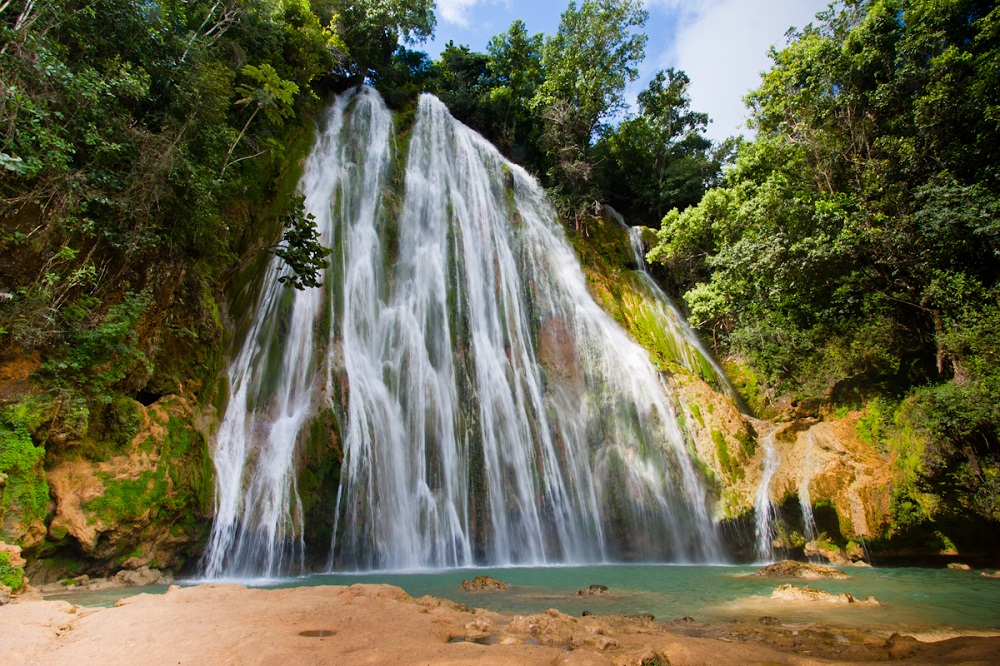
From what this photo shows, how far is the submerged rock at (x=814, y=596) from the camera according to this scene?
558cm

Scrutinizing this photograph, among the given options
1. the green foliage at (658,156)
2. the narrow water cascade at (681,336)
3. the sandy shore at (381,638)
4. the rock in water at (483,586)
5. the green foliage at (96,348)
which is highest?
the green foliage at (658,156)

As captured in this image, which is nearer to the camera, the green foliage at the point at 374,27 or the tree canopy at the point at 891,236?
the tree canopy at the point at 891,236

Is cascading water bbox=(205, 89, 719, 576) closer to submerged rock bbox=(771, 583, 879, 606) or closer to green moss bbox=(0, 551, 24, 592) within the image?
green moss bbox=(0, 551, 24, 592)

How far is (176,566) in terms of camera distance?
26.2 feet

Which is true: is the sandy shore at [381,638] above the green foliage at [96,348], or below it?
below

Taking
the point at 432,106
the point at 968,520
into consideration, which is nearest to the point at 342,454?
the point at 968,520

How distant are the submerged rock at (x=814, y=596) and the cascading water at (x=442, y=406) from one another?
16.4ft

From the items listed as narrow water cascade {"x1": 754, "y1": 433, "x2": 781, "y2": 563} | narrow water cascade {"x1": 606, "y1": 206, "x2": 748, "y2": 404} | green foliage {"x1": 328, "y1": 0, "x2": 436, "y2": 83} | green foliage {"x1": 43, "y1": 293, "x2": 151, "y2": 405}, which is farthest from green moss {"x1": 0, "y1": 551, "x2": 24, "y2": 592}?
green foliage {"x1": 328, "y1": 0, "x2": 436, "y2": 83}

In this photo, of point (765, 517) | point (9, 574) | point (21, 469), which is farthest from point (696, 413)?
point (21, 469)

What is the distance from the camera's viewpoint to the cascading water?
961cm

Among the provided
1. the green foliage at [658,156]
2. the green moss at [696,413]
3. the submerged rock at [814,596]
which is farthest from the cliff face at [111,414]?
the green foliage at [658,156]

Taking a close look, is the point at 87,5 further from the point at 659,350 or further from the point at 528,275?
the point at 659,350

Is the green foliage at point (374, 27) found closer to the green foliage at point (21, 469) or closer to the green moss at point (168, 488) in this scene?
the green moss at point (168, 488)

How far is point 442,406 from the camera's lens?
11523 millimetres
